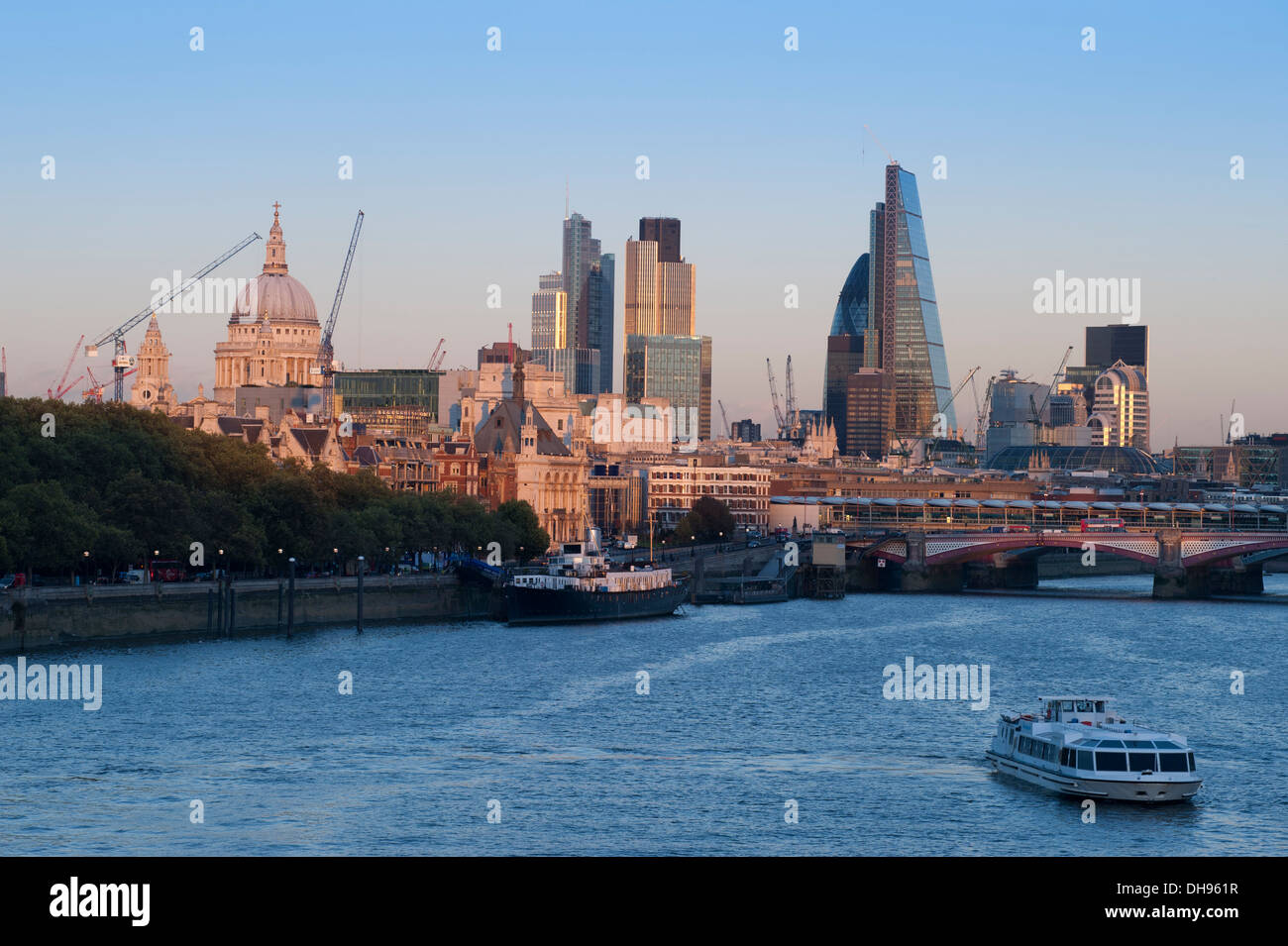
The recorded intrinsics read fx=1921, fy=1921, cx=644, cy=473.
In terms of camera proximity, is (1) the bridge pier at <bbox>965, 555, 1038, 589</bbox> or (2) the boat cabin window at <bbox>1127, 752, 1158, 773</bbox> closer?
(2) the boat cabin window at <bbox>1127, 752, 1158, 773</bbox>

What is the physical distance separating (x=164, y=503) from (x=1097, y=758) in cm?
4736

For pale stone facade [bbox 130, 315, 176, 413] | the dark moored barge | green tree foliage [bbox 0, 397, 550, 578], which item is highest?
pale stone facade [bbox 130, 315, 176, 413]

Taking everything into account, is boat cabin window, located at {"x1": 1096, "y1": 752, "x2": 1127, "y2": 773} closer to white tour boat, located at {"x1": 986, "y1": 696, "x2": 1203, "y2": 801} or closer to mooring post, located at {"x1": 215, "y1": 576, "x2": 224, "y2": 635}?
white tour boat, located at {"x1": 986, "y1": 696, "x2": 1203, "y2": 801}

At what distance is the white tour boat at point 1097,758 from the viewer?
4088 cm

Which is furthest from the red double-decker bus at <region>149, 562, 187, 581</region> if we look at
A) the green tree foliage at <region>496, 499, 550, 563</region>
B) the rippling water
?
the green tree foliage at <region>496, 499, 550, 563</region>

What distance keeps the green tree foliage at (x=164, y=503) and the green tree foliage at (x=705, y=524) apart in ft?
190

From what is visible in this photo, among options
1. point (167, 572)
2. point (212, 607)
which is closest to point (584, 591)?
point (167, 572)

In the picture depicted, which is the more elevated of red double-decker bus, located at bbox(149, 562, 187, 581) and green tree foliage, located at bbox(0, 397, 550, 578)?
green tree foliage, located at bbox(0, 397, 550, 578)

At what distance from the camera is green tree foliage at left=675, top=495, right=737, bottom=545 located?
16062 cm

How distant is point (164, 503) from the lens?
7844 centimetres

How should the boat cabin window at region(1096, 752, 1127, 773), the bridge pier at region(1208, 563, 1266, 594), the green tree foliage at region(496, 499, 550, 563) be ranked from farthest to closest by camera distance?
the bridge pier at region(1208, 563, 1266, 594), the green tree foliage at region(496, 499, 550, 563), the boat cabin window at region(1096, 752, 1127, 773)

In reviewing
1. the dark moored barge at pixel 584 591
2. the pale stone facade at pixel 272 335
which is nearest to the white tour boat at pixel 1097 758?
the dark moored barge at pixel 584 591

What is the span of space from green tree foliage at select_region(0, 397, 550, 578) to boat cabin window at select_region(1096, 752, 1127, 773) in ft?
136

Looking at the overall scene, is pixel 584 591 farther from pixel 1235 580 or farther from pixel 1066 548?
pixel 1235 580
